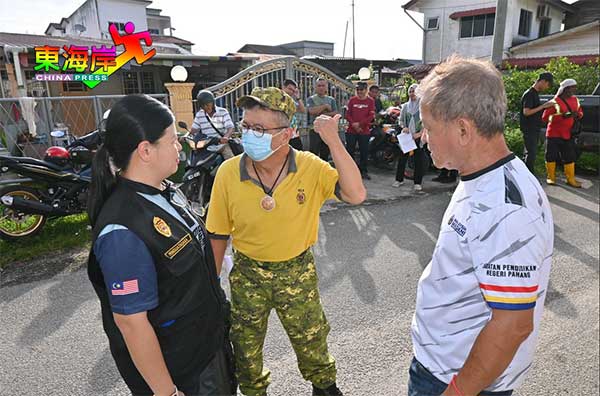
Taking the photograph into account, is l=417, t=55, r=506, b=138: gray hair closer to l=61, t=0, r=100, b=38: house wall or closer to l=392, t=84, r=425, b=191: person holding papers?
l=392, t=84, r=425, b=191: person holding papers

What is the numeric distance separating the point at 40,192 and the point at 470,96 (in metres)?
5.04

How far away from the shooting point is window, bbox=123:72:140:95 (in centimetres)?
1488

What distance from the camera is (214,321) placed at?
164cm

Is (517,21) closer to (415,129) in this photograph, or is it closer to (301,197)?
(415,129)

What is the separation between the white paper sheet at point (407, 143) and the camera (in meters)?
6.07

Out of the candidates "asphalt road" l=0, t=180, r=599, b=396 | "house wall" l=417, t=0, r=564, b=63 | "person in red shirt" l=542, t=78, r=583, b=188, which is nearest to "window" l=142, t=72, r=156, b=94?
"asphalt road" l=0, t=180, r=599, b=396

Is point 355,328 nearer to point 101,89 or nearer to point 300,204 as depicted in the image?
point 300,204

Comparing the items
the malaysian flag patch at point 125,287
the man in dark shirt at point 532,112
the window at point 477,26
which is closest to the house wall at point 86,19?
the window at point 477,26

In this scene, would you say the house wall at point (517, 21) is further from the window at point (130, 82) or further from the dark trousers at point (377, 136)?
the window at point (130, 82)

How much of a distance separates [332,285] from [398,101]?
10503mm

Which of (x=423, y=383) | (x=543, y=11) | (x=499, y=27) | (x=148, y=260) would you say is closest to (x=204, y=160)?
(x=148, y=260)

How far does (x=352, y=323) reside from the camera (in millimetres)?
3139

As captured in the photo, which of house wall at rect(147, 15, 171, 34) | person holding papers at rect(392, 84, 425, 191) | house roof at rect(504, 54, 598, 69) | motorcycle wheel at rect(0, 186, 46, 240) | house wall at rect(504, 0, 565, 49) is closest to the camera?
motorcycle wheel at rect(0, 186, 46, 240)

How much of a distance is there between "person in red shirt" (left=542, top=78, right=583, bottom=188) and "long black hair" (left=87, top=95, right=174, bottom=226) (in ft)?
23.4
